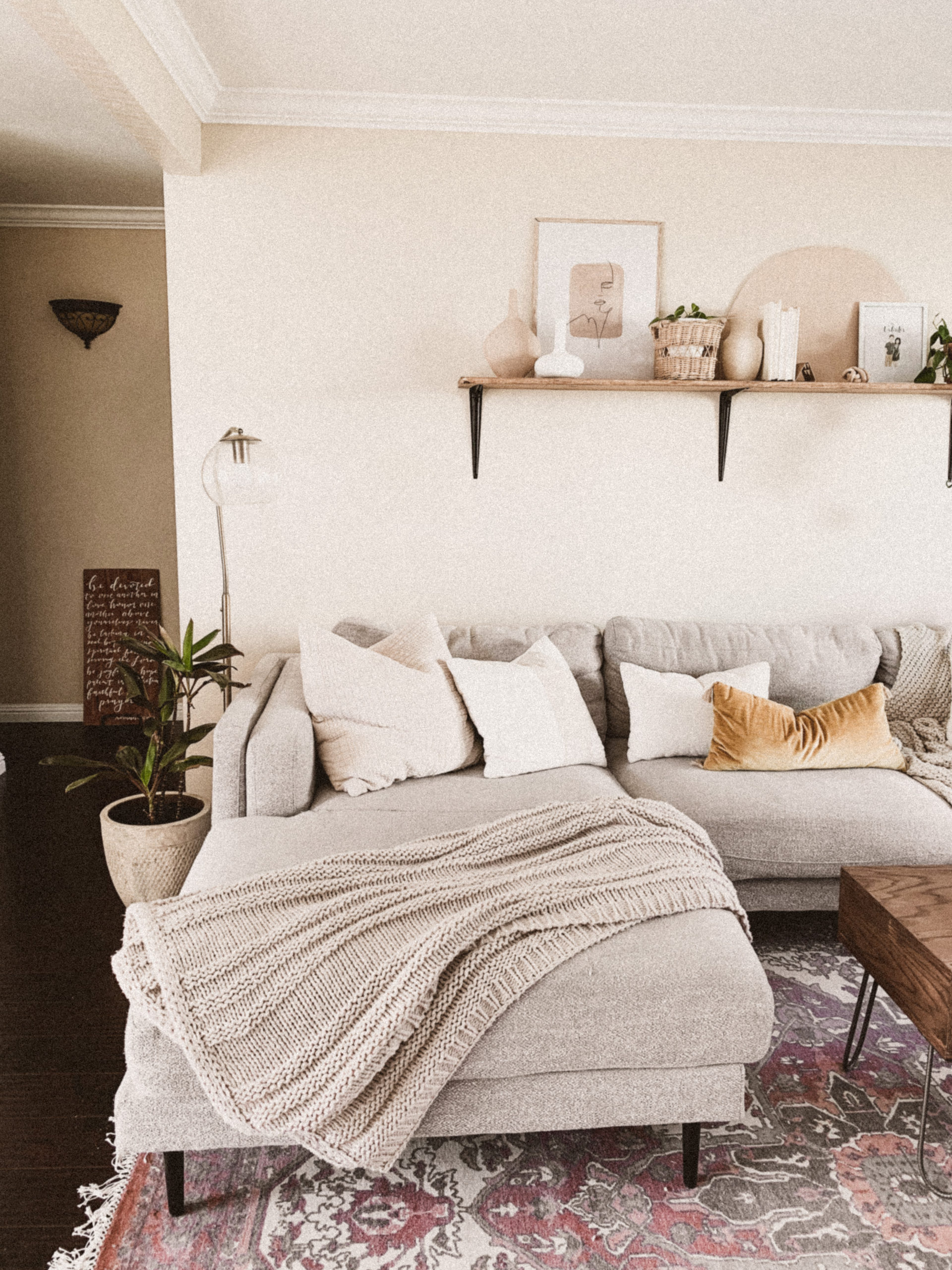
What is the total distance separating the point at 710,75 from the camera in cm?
290

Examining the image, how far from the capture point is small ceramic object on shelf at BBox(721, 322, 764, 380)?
311 centimetres

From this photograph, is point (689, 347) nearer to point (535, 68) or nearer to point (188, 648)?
point (535, 68)

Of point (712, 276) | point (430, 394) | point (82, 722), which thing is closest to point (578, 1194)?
point (430, 394)

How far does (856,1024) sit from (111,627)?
13.1ft

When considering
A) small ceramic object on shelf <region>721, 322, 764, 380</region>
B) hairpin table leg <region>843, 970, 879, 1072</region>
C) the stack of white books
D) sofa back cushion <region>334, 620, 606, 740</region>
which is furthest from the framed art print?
hairpin table leg <region>843, 970, 879, 1072</region>

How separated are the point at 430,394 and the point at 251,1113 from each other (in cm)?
241

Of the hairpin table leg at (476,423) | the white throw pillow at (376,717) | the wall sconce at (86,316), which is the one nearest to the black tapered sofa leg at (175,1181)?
the white throw pillow at (376,717)

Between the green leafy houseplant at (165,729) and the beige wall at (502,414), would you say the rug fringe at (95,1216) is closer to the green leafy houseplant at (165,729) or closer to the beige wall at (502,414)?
the green leafy houseplant at (165,729)

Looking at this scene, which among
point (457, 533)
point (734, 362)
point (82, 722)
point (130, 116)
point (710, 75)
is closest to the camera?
point (130, 116)

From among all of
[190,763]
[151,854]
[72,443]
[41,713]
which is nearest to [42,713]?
[41,713]

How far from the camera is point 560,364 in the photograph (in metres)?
3.04

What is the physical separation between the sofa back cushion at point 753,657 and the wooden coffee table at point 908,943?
40.7 inches

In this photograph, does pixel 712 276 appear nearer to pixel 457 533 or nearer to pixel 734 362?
pixel 734 362

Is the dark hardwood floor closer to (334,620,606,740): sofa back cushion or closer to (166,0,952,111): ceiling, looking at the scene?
(334,620,606,740): sofa back cushion
